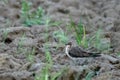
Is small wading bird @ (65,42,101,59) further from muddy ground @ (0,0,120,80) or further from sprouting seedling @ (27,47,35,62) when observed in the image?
sprouting seedling @ (27,47,35,62)

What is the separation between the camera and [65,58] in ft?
15.2

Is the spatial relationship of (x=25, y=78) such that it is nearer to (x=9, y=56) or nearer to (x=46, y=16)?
(x=9, y=56)

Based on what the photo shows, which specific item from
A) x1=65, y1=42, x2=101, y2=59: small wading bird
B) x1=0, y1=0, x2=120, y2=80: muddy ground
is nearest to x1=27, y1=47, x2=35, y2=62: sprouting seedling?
x1=0, y1=0, x2=120, y2=80: muddy ground

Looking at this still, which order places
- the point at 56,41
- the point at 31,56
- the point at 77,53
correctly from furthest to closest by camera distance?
the point at 56,41
the point at 31,56
the point at 77,53

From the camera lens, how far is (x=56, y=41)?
5.36 meters

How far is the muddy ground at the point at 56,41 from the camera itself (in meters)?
→ 4.00

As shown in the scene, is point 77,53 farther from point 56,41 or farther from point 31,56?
point 56,41

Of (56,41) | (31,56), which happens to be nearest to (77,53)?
(31,56)

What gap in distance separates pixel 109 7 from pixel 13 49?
2.91 m

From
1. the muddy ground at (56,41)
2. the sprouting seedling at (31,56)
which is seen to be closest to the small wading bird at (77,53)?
the muddy ground at (56,41)

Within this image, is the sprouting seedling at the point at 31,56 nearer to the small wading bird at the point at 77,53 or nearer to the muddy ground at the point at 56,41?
the muddy ground at the point at 56,41

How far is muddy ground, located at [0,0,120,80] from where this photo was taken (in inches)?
157

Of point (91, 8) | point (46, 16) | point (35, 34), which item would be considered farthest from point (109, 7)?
point (35, 34)

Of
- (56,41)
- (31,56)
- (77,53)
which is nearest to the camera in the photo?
(77,53)
